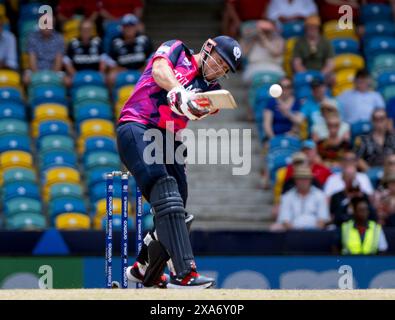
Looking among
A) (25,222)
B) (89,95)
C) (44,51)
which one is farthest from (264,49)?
(25,222)

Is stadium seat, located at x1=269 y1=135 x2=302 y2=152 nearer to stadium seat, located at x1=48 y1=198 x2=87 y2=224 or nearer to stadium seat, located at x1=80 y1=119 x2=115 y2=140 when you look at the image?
stadium seat, located at x1=80 y1=119 x2=115 y2=140

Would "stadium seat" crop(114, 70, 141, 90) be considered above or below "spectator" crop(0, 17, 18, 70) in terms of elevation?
below

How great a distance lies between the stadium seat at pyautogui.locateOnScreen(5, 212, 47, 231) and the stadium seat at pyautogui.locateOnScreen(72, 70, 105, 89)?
221 cm

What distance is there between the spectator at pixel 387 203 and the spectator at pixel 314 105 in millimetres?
1221

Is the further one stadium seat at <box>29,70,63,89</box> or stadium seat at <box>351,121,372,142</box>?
stadium seat at <box>29,70,63,89</box>

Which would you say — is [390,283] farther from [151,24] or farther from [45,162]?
[151,24]

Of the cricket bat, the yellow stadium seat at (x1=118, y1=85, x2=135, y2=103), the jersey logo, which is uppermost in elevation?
the yellow stadium seat at (x1=118, y1=85, x2=135, y2=103)

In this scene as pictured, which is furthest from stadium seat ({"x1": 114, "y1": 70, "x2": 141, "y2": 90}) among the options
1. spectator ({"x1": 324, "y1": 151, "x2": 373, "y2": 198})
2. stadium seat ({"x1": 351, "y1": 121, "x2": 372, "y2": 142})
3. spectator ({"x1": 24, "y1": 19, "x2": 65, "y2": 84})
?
spectator ({"x1": 324, "y1": 151, "x2": 373, "y2": 198})

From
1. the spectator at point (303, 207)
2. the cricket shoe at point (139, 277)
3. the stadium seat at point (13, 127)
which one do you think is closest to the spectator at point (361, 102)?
the spectator at point (303, 207)

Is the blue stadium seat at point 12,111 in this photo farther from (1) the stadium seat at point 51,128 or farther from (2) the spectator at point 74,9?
(2) the spectator at point 74,9

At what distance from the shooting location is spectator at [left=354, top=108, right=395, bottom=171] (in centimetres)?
1502

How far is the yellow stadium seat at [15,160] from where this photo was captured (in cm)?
1456

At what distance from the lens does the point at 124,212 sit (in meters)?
10.2

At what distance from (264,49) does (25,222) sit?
411cm
